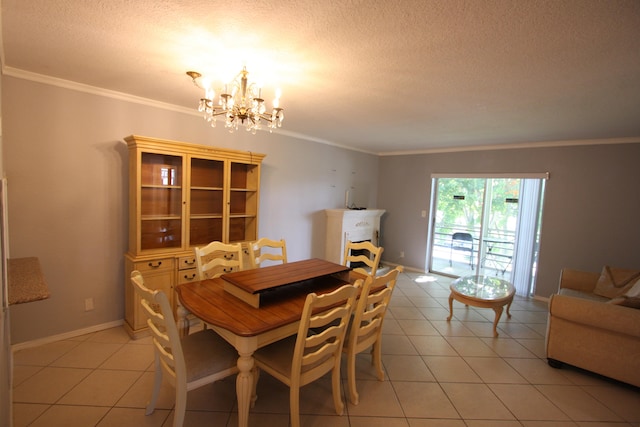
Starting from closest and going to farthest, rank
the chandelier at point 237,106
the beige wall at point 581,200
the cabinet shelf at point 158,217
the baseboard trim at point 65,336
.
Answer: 1. the chandelier at point 237,106
2. the baseboard trim at point 65,336
3. the cabinet shelf at point 158,217
4. the beige wall at point 581,200

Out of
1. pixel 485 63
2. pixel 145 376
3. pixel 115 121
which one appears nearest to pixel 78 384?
pixel 145 376

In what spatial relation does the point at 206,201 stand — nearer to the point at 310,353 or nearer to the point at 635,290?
the point at 310,353

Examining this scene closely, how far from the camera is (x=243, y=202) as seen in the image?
12.3 feet

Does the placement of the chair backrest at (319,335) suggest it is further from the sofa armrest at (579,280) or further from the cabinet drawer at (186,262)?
the sofa armrest at (579,280)

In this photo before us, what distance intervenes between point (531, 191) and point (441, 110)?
2.75 meters

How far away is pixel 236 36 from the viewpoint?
1667mm

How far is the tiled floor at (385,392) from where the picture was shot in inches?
74.3

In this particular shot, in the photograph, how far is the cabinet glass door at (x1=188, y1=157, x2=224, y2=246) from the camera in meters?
3.26

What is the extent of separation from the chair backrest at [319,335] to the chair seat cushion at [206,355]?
44 centimetres

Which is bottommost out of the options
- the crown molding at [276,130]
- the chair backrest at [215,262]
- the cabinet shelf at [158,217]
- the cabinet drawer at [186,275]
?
Answer: the cabinet drawer at [186,275]

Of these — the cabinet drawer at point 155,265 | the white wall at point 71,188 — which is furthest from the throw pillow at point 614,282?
the cabinet drawer at point 155,265

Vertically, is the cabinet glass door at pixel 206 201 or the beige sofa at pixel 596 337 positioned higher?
the cabinet glass door at pixel 206 201

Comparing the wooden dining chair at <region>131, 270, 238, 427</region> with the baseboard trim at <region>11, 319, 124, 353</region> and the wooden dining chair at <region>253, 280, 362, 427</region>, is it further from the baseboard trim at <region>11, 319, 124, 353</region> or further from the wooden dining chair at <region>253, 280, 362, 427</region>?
the baseboard trim at <region>11, 319, 124, 353</region>

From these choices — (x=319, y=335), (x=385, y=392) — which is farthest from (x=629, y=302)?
(x=319, y=335)
